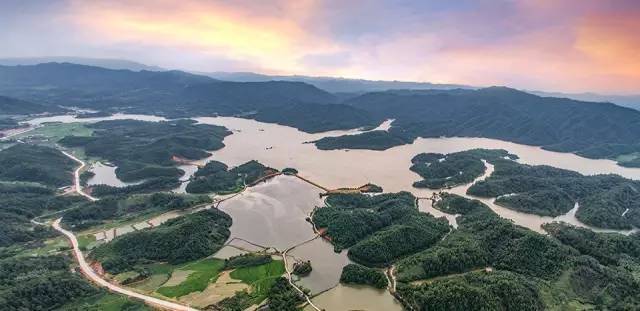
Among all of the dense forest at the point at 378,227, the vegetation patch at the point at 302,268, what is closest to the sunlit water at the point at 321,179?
the vegetation patch at the point at 302,268

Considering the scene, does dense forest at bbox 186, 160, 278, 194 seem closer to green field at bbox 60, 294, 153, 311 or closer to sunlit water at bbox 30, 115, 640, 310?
sunlit water at bbox 30, 115, 640, 310

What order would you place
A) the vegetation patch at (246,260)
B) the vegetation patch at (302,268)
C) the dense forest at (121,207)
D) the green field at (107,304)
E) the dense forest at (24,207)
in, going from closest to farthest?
the green field at (107,304) → the vegetation patch at (302,268) → the vegetation patch at (246,260) → the dense forest at (24,207) → the dense forest at (121,207)

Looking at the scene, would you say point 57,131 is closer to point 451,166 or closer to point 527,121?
point 451,166

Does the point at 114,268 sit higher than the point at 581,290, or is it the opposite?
the point at 581,290

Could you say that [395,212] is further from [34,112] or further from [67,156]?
[34,112]

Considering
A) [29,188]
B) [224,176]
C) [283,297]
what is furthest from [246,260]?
[29,188]

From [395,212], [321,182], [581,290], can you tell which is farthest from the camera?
[321,182]

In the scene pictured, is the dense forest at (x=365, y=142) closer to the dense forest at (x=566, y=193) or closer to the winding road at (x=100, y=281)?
the dense forest at (x=566, y=193)

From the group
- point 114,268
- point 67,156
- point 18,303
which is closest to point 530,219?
point 114,268
